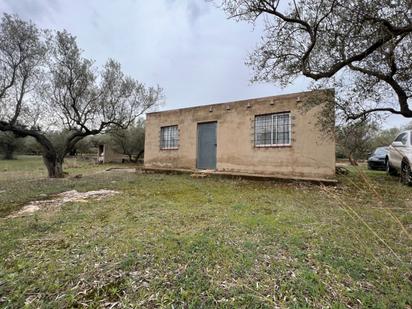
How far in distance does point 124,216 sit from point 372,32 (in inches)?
234

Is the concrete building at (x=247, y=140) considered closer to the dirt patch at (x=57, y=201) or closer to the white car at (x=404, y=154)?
the white car at (x=404, y=154)

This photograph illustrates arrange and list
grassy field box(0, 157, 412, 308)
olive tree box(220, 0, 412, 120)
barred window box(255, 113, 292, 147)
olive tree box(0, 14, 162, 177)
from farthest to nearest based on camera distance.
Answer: olive tree box(0, 14, 162, 177) → barred window box(255, 113, 292, 147) → olive tree box(220, 0, 412, 120) → grassy field box(0, 157, 412, 308)

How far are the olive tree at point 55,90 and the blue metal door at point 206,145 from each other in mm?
5454

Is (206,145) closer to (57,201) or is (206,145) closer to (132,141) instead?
(57,201)

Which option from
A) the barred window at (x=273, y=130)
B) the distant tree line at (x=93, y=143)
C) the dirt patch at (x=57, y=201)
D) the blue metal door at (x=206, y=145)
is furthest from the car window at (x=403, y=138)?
the distant tree line at (x=93, y=143)

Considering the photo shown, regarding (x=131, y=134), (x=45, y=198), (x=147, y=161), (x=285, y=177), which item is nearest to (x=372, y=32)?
(x=285, y=177)

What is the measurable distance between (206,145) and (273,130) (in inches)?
125

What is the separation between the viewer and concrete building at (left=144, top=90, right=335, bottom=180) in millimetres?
7836

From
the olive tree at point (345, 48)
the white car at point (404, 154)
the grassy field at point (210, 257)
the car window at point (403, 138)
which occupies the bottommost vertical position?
the grassy field at point (210, 257)

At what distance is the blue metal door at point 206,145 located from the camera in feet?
33.9

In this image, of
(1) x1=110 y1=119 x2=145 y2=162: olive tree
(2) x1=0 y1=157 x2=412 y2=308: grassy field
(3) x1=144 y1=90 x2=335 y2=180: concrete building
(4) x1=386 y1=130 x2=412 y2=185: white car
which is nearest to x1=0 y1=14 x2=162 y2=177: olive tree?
(3) x1=144 y1=90 x2=335 y2=180: concrete building

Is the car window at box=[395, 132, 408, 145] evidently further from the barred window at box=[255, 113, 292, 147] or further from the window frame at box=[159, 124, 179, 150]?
the window frame at box=[159, 124, 179, 150]

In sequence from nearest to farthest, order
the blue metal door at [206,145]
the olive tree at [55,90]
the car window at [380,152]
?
the olive tree at [55,90] < the blue metal door at [206,145] < the car window at [380,152]

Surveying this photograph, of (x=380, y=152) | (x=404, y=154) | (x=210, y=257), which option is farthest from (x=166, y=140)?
(x=380, y=152)
